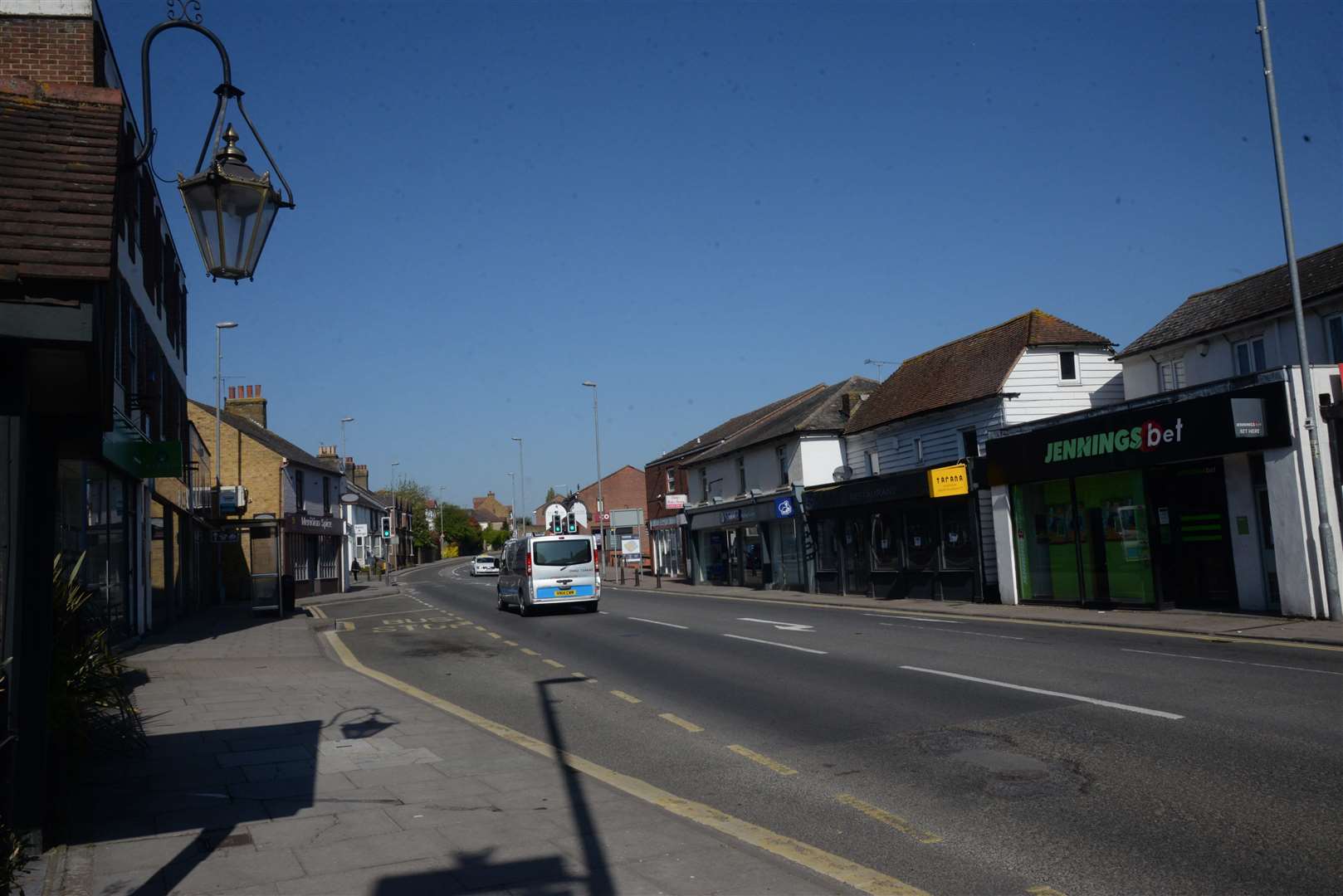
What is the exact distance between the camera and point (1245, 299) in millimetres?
24609

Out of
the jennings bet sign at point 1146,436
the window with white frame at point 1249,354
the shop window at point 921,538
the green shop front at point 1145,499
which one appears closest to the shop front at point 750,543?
the shop window at point 921,538

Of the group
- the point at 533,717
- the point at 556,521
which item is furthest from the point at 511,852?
the point at 556,521

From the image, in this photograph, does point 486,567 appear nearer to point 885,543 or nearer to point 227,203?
point 885,543

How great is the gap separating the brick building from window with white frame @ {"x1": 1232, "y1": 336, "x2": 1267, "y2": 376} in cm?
3194

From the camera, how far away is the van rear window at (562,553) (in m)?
26.1

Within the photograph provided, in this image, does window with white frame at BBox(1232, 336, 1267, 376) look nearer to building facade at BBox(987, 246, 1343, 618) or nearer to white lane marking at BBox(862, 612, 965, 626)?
building facade at BBox(987, 246, 1343, 618)

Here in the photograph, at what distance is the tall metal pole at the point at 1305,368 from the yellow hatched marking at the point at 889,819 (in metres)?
13.5

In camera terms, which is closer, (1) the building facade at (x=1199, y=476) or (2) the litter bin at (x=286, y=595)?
(1) the building facade at (x=1199, y=476)

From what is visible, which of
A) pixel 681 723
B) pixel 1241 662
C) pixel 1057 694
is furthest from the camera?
pixel 1241 662

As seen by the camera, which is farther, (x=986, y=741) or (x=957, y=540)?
(x=957, y=540)

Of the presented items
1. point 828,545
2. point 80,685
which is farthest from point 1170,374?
point 80,685

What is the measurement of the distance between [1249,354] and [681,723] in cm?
2024

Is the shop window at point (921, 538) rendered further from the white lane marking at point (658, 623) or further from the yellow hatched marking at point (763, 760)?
the yellow hatched marking at point (763, 760)

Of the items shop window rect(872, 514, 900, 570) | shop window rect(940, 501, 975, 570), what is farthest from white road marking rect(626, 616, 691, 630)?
shop window rect(872, 514, 900, 570)
